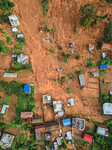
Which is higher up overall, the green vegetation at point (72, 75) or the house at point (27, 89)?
the green vegetation at point (72, 75)

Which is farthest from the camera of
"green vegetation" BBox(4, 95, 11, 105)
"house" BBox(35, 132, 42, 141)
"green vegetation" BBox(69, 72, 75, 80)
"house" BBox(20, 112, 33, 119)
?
"green vegetation" BBox(69, 72, 75, 80)

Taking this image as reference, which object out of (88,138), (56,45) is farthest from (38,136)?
(56,45)

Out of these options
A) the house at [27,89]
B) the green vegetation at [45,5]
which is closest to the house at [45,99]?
the house at [27,89]

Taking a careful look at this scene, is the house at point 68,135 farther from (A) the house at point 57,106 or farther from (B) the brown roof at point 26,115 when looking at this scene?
(B) the brown roof at point 26,115

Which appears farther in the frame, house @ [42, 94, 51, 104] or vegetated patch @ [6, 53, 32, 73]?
vegetated patch @ [6, 53, 32, 73]

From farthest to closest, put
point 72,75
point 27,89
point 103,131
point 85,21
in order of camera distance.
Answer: point 72,75 < point 27,89 < point 103,131 < point 85,21

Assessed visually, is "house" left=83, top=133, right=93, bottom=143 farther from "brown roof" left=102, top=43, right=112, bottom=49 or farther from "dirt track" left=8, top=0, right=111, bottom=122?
"brown roof" left=102, top=43, right=112, bottom=49

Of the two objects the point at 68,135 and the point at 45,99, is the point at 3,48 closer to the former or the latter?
the point at 45,99

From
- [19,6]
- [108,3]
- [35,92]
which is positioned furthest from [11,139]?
[108,3]

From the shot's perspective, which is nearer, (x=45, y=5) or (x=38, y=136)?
(x=38, y=136)

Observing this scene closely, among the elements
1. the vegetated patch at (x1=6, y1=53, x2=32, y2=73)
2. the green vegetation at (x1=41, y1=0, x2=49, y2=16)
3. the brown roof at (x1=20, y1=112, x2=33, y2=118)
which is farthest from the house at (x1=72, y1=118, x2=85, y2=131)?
the green vegetation at (x1=41, y1=0, x2=49, y2=16)

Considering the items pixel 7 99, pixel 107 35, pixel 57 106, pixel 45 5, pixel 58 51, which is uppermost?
pixel 45 5
